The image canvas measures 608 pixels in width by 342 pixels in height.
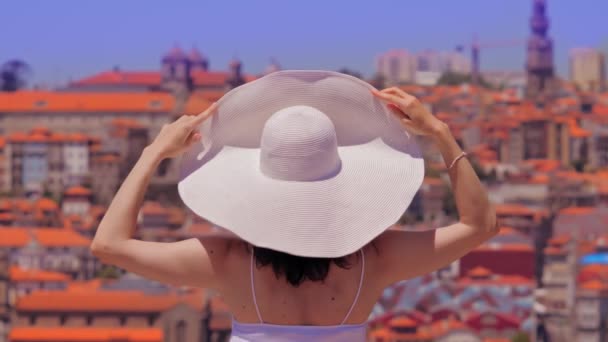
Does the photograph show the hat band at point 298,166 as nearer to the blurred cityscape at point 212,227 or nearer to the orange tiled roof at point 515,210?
the blurred cityscape at point 212,227

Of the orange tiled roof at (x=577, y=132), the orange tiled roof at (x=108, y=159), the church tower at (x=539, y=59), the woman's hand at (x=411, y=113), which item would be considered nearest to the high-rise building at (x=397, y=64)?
the church tower at (x=539, y=59)

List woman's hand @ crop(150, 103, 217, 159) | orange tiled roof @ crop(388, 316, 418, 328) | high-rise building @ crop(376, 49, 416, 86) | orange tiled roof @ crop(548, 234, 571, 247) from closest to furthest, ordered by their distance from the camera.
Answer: woman's hand @ crop(150, 103, 217, 159), orange tiled roof @ crop(388, 316, 418, 328), orange tiled roof @ crop(548, 234, 571, 247), high-rise building @ crop(376, 49, 416, 86)

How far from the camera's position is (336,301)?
2.13m

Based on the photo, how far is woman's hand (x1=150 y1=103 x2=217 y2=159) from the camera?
7.09 ft

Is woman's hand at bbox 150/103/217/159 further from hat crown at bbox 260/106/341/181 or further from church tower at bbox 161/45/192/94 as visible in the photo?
church tower at bbox 161/45/192/94

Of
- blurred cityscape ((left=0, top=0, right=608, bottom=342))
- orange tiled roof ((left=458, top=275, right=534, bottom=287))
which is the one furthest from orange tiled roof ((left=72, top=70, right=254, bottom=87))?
orange tiled roof ((left=458, top=275, right=534, bottom=287))

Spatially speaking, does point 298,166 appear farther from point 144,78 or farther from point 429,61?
point 429,61

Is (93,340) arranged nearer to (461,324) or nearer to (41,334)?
(41,334)

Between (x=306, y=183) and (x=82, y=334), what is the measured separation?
3453 centimetres

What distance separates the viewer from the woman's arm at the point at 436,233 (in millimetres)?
2172

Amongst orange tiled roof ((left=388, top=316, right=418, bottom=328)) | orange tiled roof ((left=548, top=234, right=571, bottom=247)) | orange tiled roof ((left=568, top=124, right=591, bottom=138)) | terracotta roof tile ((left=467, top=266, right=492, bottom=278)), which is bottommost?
orange tiled roof ((left=388, top=316, right=418, bottom=328))

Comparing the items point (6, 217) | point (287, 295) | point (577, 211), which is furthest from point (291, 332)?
point (6, 217)

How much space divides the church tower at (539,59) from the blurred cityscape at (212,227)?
0.24 feet

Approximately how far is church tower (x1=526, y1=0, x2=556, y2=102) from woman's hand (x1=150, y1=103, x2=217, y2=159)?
64595mm
